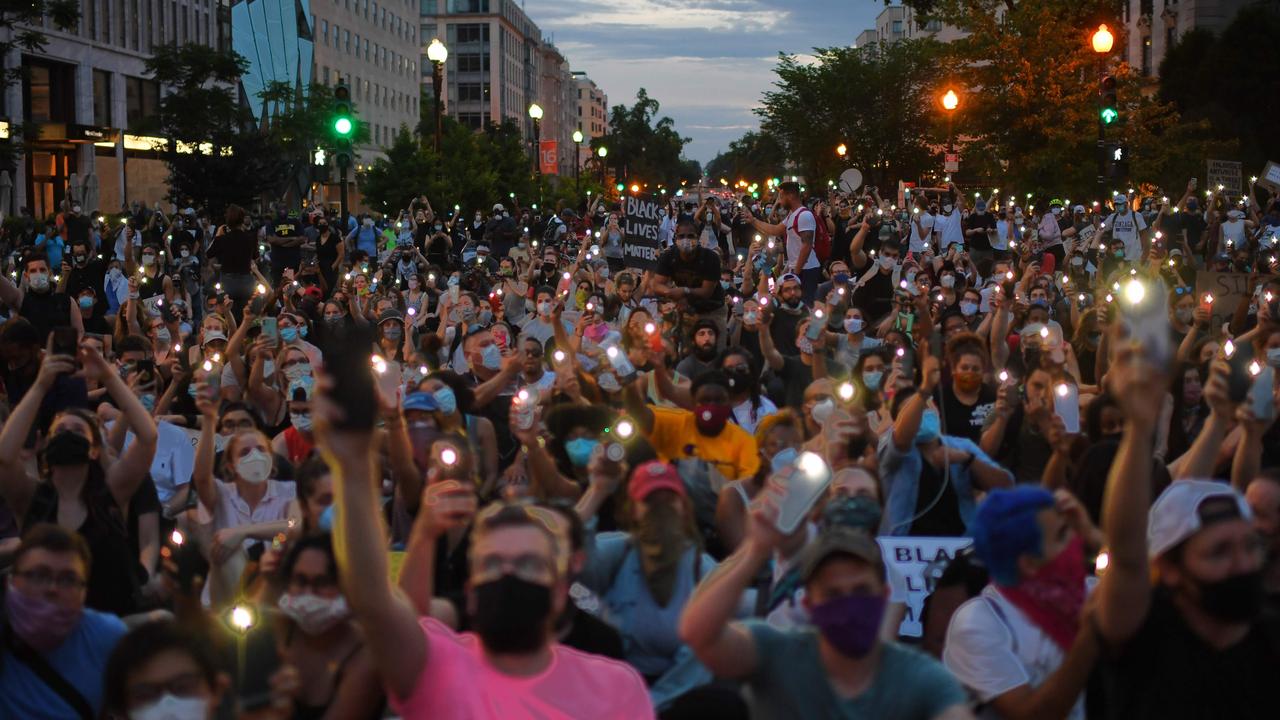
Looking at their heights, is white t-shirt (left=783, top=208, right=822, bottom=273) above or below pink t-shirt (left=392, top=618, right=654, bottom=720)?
above

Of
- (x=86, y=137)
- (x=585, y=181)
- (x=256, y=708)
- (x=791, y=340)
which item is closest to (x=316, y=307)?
(x=791, y=340)

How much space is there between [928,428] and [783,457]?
2.54ft

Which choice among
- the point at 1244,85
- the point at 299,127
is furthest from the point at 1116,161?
the point at 299,127

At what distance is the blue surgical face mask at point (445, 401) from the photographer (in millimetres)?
7931

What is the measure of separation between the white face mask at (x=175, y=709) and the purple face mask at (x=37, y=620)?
903 mm

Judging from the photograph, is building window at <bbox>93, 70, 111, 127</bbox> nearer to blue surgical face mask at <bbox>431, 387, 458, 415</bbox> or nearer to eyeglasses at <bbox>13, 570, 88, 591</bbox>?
blue surgical face mask at <bbox>431, 387, 458, 415</bbox>

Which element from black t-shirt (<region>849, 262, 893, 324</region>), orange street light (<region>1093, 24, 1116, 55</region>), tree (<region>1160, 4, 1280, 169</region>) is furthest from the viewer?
tree (<region>1160, 4, 1280, 169</region>)

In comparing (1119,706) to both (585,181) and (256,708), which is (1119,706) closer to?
(256,708)

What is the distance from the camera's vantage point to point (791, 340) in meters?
13.2

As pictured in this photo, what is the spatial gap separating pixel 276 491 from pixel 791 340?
655 centimetres

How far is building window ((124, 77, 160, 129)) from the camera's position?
220 feet

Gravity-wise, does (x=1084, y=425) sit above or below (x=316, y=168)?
below

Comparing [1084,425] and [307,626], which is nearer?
[307,626]

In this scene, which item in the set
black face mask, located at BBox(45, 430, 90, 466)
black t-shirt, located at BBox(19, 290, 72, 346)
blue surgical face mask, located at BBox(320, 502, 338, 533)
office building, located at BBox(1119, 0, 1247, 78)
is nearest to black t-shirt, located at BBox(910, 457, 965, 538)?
blue surgical face mask, located at BBox(320, 502, 338, 533)
